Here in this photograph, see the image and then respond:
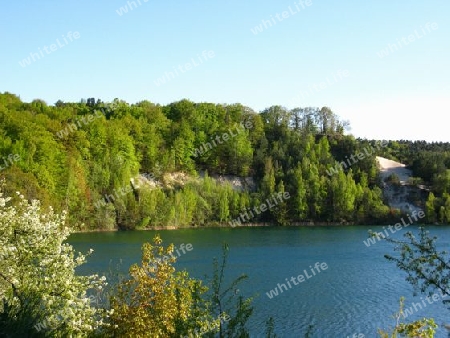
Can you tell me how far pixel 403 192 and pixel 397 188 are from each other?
5.25 feet

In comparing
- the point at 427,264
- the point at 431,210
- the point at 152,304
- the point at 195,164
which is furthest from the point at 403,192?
the point at 427,264

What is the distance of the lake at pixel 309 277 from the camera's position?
25.3m

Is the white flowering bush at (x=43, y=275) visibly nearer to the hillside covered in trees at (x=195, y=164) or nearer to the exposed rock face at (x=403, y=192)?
the hillside covered in trees at (x=195, y=164)

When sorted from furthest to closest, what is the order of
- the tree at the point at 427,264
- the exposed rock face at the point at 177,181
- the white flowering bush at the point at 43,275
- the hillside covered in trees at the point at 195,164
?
the exposed rock face at the point at 177,181 → the hillside covered in trees at the point at 195,164 → the white flowering bush at the point at 43,275 → the tree at the point at 427,264

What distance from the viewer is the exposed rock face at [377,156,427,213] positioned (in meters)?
98.2

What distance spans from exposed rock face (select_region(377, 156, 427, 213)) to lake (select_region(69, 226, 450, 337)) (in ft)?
109

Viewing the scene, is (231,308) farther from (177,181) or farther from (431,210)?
(177,181)

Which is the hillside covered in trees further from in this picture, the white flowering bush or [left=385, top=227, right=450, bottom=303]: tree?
[left=385, top=227, right=450, bottom=303]: tree

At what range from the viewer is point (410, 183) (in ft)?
334

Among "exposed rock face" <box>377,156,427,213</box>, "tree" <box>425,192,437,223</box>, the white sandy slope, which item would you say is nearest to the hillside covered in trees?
"tree" <box>425,192,437,223</box>

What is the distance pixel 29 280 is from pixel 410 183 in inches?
3978

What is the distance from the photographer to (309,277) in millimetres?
37312

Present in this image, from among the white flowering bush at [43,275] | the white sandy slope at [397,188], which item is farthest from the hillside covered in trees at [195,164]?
the white flowering bush at [43,275]

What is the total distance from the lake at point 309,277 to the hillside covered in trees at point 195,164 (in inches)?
604
